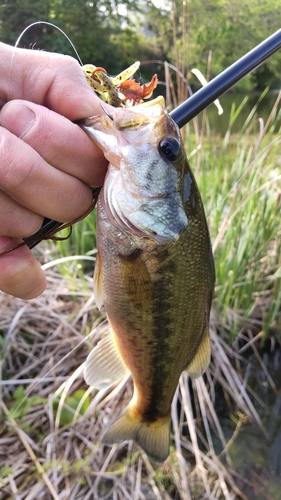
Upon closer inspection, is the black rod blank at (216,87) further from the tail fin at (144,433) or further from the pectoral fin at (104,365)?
the tail fin at (144,433)

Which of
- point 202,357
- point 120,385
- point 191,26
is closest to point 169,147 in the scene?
point 202,357

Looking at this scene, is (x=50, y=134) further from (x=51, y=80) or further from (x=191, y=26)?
(x=191, y=26)

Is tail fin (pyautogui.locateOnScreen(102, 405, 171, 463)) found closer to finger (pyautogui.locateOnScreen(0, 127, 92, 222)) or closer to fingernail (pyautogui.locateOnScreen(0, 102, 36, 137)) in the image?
finger (pyautogui.locateOnScreen(0, 127, 92, 222))

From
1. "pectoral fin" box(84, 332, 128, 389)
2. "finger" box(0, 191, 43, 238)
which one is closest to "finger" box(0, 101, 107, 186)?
"finger" box(0, 191, 43, 238)

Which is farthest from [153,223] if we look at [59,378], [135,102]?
[59,378]

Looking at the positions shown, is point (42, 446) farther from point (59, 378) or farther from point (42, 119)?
point (42, 119)

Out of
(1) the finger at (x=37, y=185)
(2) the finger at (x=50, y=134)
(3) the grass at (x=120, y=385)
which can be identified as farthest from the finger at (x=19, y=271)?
(3) the grass at (x=120, y=385)

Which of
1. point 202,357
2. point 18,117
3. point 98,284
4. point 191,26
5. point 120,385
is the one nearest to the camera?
point 18,117
